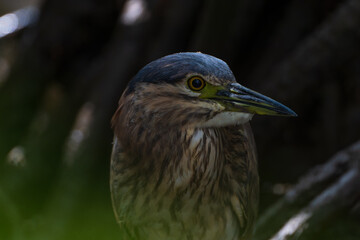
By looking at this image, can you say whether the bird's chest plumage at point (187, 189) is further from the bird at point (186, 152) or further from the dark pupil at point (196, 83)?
the dark pupil at point (196, 83)

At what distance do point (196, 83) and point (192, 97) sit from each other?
6 centimetres

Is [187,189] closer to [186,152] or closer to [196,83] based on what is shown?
[186,152]

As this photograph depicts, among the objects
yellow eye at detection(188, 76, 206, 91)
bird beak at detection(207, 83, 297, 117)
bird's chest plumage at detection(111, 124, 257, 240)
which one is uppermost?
yellow eye at detection(188, 76, 206, 91)

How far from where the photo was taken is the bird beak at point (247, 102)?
7.13 feet

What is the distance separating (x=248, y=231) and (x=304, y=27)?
5.57 feet

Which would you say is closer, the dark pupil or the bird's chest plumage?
the dark pupil

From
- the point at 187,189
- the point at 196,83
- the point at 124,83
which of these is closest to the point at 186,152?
the point at 187,189

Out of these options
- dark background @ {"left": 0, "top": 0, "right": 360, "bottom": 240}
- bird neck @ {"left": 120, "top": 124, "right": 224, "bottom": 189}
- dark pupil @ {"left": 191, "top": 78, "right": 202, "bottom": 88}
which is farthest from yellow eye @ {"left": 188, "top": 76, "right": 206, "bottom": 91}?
dark background @ {"left": 0, "top": 0, "right": 360, "bottom": 240}

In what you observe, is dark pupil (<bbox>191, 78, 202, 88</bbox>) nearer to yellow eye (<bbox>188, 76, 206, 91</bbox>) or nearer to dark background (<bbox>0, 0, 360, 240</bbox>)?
yellow eye (<bbox>188, 76, 206, 91</bbox>)

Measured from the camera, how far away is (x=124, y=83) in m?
4.18

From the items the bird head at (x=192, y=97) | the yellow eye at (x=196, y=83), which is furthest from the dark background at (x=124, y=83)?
the yellow eye at (x=196, y=83)

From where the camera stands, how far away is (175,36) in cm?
414

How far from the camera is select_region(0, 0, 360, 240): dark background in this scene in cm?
359

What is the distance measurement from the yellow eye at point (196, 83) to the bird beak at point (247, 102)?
0.05m
